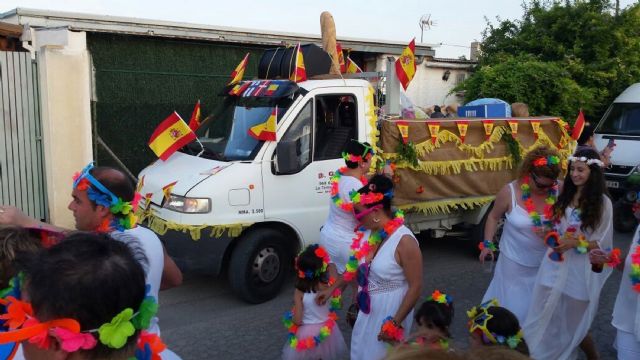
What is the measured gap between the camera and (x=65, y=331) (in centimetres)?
154

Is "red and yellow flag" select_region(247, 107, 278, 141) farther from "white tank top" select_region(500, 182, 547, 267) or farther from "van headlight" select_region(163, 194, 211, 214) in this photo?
"white tank top" select_region(500, 182, 547, 267)

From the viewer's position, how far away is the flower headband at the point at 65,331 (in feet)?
5.08

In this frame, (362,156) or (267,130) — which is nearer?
(362,156)

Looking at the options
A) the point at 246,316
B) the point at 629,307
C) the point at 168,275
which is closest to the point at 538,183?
the point at 629,307

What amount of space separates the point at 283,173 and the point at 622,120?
8.06 m

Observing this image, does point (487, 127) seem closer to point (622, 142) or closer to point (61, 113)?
point (622, 142)

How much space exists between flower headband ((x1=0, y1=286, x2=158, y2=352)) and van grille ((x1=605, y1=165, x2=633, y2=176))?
33.6ft

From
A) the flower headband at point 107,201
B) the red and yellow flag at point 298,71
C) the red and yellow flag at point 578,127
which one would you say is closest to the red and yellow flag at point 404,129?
the red and yellow flag at point 298,71

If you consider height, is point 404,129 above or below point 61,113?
below

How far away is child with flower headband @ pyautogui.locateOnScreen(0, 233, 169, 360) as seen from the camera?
1.56m

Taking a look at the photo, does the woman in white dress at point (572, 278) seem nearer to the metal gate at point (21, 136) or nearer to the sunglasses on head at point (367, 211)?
the sunglasses on head at point (367, 211)

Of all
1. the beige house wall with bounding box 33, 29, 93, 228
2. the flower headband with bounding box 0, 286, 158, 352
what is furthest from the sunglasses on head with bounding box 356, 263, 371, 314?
the beige house wall with bounding box 33, 29, 93, 228

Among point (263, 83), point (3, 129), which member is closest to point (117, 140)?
point (3, 129)

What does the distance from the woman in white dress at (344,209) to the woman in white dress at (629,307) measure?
1950 mm
